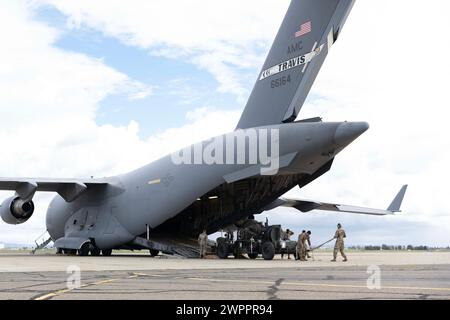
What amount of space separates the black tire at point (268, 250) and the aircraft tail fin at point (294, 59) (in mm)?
4375

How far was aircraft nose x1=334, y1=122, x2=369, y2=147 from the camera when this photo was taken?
18297 mm

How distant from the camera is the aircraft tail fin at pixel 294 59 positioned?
61.8ft

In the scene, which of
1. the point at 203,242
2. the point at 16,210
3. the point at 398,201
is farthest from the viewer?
the point at 398,201

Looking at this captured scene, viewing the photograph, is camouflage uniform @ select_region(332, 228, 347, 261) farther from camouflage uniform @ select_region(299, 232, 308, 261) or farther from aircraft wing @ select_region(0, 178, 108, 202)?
aircraft wing @ select_region(0, 178, 108, 202)

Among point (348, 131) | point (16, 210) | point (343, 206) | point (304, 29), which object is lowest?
point (16, 210)

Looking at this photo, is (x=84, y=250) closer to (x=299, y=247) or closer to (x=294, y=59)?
(x=299, y=247)

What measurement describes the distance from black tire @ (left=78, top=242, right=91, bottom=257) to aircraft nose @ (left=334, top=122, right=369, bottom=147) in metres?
12.9

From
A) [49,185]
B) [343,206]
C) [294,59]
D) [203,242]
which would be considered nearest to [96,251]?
[49,185]

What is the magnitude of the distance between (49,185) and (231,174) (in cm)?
932

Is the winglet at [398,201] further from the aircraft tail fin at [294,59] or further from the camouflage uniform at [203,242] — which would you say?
the aircraft tail fin at [294,59]

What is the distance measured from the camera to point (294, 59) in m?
19.7

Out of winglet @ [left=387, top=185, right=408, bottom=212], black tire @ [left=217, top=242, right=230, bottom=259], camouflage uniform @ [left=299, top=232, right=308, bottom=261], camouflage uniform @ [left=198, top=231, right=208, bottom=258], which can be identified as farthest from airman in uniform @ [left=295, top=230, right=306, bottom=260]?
winglet @ [left=387, top=185, right=408, bottom=212]
